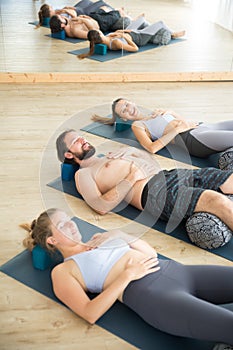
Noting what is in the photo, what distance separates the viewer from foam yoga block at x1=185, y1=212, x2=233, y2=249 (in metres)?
2.25

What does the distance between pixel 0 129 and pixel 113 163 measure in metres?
1.18

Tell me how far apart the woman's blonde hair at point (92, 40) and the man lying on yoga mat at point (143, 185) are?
1.86 metres

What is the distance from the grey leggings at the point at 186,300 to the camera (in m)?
1.67

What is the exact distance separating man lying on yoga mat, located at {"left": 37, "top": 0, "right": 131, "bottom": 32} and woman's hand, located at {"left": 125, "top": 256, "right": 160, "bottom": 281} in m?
2.69

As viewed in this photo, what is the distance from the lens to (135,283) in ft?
6.15

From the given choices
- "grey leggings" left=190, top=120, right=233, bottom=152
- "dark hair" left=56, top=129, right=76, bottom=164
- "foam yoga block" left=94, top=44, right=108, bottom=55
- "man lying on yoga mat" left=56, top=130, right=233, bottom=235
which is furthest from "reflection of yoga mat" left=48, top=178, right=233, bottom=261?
"foam yoga block" left=94, top=44, right=108, bottom=55

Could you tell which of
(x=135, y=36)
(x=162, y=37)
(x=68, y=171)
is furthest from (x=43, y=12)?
(x=68, y=171)

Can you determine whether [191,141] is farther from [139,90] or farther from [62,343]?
[62,343]

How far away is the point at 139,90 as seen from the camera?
13.6 ft

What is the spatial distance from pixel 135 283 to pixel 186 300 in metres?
0.21

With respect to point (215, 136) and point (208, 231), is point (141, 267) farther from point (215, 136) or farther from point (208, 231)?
point (215, 136)

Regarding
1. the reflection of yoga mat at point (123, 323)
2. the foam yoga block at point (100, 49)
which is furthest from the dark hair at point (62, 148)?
the foam yoga block at point (100, 49)

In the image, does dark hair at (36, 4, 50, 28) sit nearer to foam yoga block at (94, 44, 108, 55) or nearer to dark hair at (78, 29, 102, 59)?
dark hair at (78, 29, 102, 59)

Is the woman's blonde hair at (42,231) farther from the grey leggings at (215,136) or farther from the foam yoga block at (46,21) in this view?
the foam yoga block at (46,21)
